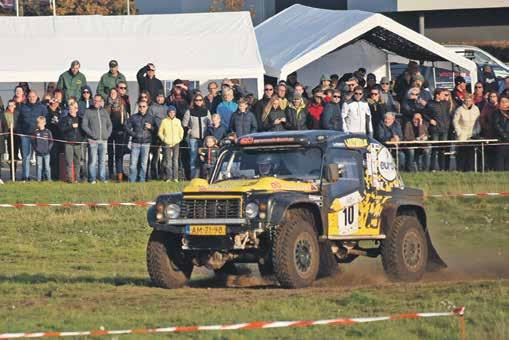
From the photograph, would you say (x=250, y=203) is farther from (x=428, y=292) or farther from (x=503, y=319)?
(x=503, y=319)

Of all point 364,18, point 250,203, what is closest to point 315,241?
point 250,203

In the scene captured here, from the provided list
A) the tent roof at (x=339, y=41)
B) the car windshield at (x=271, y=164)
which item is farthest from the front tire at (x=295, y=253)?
the tent roof at (x=339, y=41)

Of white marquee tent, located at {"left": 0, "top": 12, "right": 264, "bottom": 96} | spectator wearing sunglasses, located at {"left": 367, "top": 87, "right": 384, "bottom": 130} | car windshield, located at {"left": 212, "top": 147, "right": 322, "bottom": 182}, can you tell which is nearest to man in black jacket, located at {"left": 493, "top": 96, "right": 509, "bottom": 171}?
spectator wearing sunglasses, located at {"left": 367, "top": 87, "right": 384, "bottom": 130}

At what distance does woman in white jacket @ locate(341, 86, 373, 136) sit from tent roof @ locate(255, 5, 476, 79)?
15.7 feet

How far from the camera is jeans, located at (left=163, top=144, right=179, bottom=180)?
2889 centimetres

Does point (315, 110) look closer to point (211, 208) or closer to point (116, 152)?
point (116, 152)

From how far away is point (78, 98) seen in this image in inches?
1181

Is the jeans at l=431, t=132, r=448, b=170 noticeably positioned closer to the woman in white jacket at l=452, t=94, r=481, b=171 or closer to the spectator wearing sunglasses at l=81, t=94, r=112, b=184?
the woman in white jacket at l=452, t=94, r=481, b=171

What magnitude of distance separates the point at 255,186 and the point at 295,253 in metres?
0.89

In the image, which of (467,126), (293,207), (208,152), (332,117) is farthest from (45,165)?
(293,207)

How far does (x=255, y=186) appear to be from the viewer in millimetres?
16094

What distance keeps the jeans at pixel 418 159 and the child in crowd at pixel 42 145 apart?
23.9 ft

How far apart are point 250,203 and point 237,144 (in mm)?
1752

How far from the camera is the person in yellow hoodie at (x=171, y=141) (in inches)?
1128
